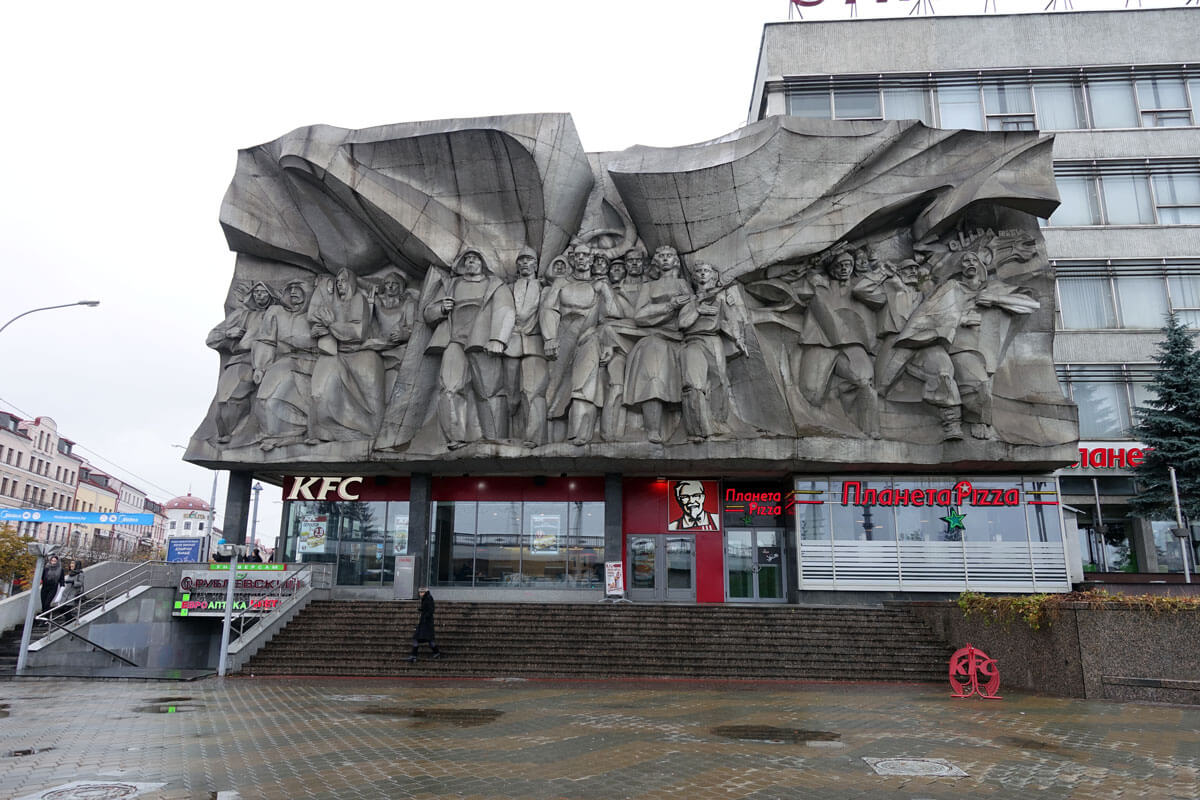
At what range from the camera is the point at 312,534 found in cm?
2792

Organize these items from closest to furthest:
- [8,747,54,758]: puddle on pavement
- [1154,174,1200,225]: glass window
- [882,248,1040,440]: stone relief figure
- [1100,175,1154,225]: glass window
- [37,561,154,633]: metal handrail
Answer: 1. [8,747,54,758]: puddle on pavement
2. [37,561,154,633]: metal handrail
3. [882,248,1040,440]: stone relief figure
4. [1154,174,1200,225]: glass window
5. [1100,175,1154,225]: glass window

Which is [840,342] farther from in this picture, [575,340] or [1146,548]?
[1146,548]

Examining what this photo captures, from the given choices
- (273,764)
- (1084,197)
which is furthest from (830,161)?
(273,764)

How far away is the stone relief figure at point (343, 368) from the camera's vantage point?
977 inches

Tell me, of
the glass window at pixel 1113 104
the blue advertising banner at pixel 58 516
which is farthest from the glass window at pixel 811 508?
the glass window at pixel 1113 104

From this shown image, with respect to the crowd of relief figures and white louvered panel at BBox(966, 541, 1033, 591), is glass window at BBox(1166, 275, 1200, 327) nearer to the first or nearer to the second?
the crowd of relief figures

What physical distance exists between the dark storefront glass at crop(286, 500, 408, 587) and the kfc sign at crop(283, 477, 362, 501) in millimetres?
339

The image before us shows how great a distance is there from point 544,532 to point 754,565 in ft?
23.1

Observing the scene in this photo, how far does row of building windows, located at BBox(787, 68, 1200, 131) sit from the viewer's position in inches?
1224

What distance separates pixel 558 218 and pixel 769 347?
7379 millimetres

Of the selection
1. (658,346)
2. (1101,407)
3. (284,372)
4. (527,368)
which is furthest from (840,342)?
(284,372)

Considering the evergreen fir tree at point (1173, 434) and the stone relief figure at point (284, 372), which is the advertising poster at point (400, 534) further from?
the evergreen fir tree at point (1173, 434)

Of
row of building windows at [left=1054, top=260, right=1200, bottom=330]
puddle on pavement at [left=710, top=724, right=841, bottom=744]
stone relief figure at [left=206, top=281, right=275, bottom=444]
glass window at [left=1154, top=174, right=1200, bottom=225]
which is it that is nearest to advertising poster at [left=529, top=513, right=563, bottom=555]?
stone relief figure at [left=206, top=281, right=275, bottom=444]

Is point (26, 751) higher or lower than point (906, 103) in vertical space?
lower
